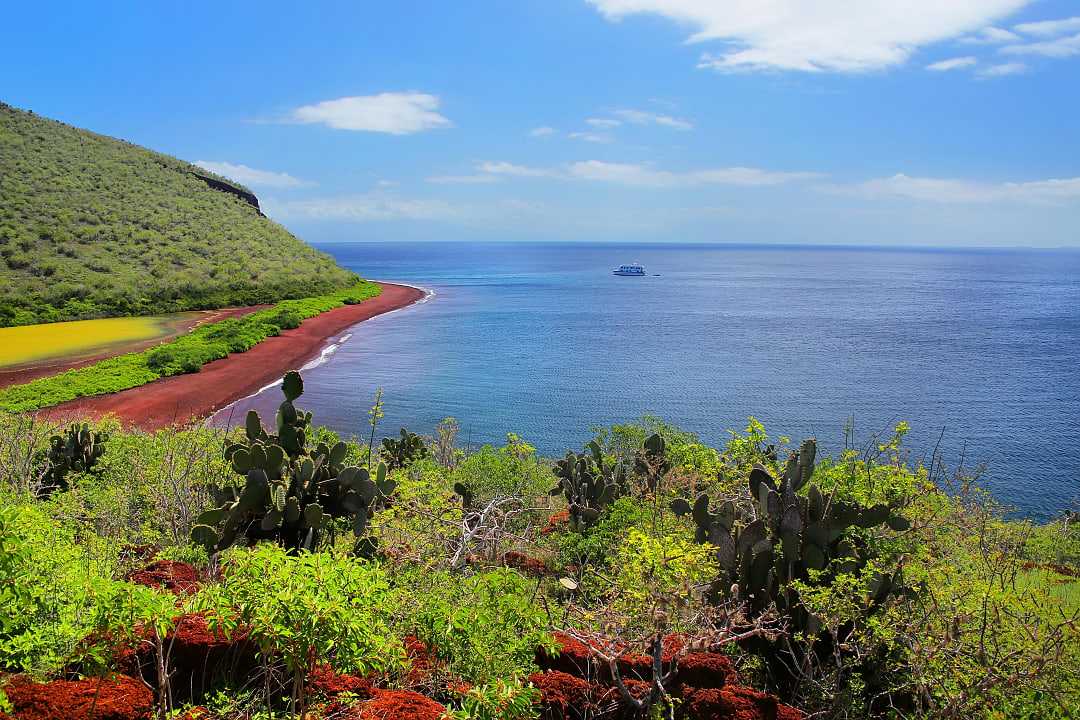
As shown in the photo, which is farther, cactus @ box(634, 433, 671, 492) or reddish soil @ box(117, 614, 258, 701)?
cactus @ box(634, 433, 671, 492)

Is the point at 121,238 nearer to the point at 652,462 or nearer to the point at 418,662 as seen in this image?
the point at 652,462

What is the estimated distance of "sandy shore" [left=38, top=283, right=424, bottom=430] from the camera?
26594 millimetres

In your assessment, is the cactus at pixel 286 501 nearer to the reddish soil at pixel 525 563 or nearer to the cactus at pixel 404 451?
the reddish soil at pixel 525 563

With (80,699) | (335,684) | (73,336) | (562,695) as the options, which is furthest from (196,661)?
(73,336)

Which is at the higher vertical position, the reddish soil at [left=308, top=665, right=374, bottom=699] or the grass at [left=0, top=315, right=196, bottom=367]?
the reddish soil at [left=308, top=665, right=374, bottom=699]

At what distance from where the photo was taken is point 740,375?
3831 centimetres

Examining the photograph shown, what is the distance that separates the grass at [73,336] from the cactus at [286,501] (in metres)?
34.9

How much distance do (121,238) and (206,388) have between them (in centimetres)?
4265

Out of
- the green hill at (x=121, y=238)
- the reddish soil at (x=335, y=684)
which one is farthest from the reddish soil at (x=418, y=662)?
the green hill at (x=121, y=238)

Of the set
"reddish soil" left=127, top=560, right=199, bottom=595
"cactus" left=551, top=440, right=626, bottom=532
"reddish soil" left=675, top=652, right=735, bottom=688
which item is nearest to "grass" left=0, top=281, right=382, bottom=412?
"cactus" left=551, top=440, right=626, bottom=532

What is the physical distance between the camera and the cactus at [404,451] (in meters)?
17.1

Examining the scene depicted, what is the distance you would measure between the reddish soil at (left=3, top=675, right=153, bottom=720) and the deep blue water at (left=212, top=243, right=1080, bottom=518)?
65.7ft

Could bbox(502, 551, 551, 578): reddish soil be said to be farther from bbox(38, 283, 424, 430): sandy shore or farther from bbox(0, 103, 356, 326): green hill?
bbox(0, 103, 356, 326): green hill

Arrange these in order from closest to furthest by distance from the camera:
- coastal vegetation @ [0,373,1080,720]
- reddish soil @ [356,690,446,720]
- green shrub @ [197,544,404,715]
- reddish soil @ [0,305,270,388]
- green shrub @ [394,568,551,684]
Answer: green shrub @ [197,544,404,715]
coastal vegetation @ [0,373,1080,720]
reddish soil @ [356,690,446,720]
green shrub @ [394,568,551,684]
reddish soil @ [0,305,270,388]
